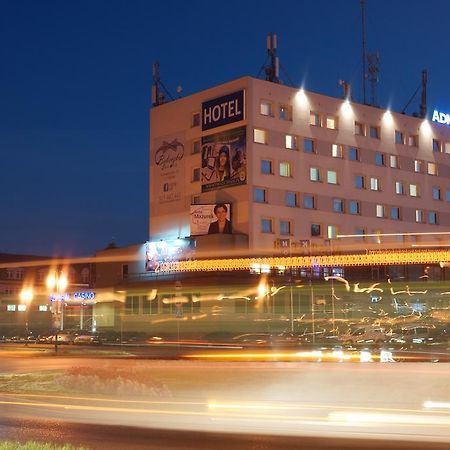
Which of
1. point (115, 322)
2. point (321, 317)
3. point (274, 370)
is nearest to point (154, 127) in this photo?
point (115, 322)

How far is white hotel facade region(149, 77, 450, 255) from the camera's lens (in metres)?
62.2

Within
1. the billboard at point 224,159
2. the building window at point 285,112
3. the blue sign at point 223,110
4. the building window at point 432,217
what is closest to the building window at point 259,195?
the billboard at point 224,159

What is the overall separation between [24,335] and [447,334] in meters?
32.1

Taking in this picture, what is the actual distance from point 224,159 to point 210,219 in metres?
5.06

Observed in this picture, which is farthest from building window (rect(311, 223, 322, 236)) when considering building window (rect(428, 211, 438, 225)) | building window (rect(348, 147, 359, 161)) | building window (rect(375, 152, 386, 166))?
building window (rect(428, 211, 438, 225))

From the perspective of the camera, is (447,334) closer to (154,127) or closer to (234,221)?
(234,221)

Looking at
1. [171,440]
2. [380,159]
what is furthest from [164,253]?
[171,440]

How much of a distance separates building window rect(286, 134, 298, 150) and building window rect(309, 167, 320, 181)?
8.36 feet

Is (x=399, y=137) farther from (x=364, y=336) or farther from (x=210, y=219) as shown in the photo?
(x=364, y=336)

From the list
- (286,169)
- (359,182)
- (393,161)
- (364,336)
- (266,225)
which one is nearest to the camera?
(364,336)

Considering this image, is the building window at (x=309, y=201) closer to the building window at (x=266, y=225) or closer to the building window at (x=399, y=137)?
the building window at (x=266, y=225)

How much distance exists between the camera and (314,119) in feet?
220

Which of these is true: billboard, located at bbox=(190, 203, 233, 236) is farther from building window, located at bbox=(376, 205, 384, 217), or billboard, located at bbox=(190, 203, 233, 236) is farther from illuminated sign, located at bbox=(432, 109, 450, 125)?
illuminated sign, located at bbox=(432, 109, 450, 125)

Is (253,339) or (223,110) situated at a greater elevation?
(223,110)
